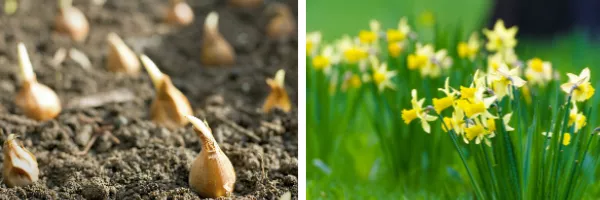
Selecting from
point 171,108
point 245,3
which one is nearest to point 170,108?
point 171,108

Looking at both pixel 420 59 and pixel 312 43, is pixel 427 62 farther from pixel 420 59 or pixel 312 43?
pixel 312 43

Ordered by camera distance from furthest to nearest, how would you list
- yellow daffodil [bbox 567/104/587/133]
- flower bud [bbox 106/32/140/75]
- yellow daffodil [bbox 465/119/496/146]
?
flower bud [bbox 106/32/140/75]
yellow daffodil [bbox 567/104/587/133]
yellow daffodil [bbox 465/119/496/146]

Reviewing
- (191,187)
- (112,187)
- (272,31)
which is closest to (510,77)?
(191,187)

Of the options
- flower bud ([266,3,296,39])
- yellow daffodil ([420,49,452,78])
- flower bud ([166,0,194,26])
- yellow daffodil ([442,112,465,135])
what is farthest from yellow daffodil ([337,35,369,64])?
flower bud ([166,0,194,26])

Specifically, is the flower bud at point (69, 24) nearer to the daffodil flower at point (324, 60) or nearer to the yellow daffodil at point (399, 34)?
the daffodil flower at point (324, 60)

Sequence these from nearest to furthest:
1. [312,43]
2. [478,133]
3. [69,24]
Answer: [478,133], [312,43], [69,24]

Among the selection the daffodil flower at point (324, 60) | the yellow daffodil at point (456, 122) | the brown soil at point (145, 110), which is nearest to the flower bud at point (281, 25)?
the brown soil at point (145, 110)

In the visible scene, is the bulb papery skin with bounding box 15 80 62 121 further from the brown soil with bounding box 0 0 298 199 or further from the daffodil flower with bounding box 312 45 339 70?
the daffodil flower with bounding box 312 45 339 70
